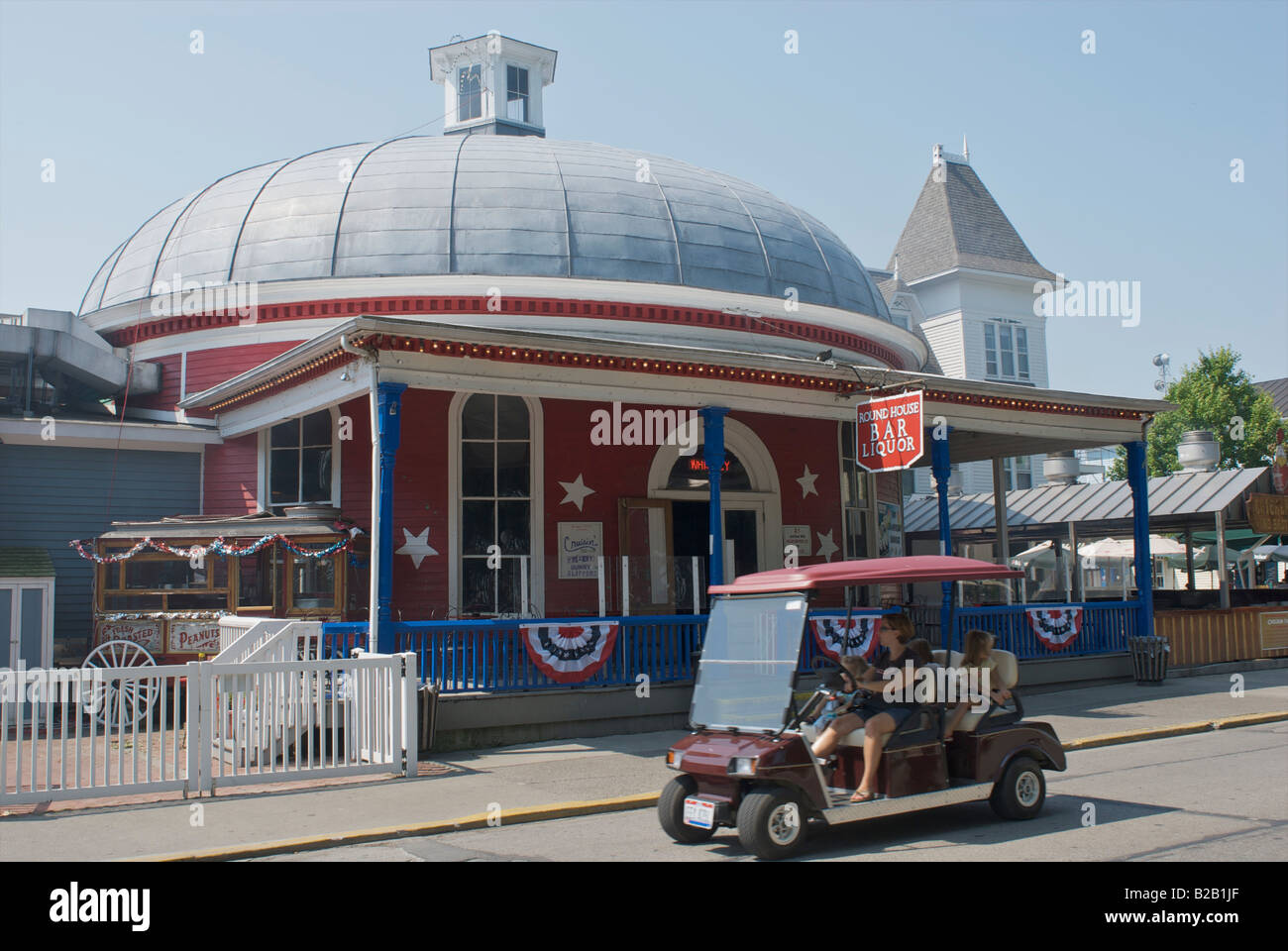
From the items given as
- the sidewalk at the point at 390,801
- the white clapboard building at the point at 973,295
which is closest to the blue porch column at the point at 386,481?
the sidewalk at the point at 390,801

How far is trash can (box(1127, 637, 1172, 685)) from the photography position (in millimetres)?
16969

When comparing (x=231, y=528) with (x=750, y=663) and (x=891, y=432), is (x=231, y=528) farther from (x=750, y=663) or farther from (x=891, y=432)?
(x=750, y=663)

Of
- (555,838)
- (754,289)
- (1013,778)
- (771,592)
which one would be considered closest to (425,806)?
(555,838)

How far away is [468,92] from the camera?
2847 cm

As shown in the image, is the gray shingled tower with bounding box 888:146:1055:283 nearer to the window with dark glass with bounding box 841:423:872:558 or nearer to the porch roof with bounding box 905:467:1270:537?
the porch roof with bounding box 905:467:1270:537

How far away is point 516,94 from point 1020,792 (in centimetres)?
2400

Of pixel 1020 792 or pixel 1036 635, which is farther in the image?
pixel 1036 635

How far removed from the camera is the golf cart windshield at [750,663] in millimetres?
7293

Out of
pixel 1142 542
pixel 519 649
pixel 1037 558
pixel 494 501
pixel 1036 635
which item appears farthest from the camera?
pixel 1037 558

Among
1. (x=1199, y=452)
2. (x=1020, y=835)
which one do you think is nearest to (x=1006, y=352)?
(x=1199, y=452)

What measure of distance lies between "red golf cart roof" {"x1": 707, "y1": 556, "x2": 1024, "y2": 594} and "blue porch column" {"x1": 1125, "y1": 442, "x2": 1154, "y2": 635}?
1069cm

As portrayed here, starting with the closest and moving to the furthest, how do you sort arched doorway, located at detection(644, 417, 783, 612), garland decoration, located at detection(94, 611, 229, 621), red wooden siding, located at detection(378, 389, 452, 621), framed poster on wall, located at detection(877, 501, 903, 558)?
garland decoration, located at detection(94, 611, 229, 621)
red wooden siding, located at detection(378, 389, 452, 621)
arched doorway, located at detection(644, 417, 783, 612)
framed poster on wall, located at detection(877, 501, 903, 558)

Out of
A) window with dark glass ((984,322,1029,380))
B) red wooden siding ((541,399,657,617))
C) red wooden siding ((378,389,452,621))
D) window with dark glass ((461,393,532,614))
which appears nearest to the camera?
red wooden siding ((378,389,452,621))

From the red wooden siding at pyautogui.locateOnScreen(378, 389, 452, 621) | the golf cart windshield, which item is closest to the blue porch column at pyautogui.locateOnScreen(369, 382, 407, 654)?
the red wooden siding at pyautogui.locateOnScreen(378, 389, 452, 621)
